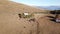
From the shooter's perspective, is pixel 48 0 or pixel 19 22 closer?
pixel 19 22

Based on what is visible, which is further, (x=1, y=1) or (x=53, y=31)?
(x=1, y=1)

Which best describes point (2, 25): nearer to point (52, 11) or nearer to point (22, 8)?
point (22, 8)

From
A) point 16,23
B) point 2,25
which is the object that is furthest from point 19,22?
point 2,25

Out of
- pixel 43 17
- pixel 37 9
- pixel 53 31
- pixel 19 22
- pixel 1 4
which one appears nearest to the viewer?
pixel 53 31

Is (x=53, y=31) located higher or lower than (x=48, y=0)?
lower

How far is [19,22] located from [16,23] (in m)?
0.11

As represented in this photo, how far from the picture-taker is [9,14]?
571cm

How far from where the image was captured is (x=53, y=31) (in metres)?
4.88

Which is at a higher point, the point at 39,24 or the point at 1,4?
the point at 1,4

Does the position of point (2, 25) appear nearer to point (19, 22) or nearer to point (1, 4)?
point (19, 22)

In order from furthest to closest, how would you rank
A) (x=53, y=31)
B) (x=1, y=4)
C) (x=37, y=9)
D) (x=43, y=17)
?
(x=1, y=4) → (x=37, y=9) → (x=43, y=17) → (x=53, y=31)

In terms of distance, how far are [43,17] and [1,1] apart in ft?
6.42

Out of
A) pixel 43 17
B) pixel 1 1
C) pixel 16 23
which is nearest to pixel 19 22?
pixel 16 23

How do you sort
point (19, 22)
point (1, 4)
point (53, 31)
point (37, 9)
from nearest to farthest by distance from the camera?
1. point (53, 31)
2. point (19, 22)
3. point (37, 9)
4. point (1, 4)
